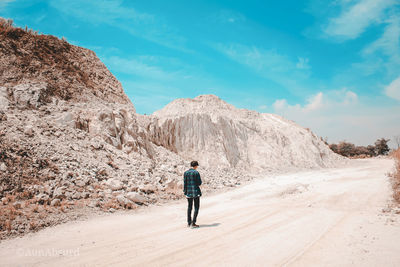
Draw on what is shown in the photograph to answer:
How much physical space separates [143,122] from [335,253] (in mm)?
15593

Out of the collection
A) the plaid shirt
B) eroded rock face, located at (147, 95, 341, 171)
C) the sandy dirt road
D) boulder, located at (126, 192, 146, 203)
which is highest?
eroded rock face, located at (147, 95, 341, 171)

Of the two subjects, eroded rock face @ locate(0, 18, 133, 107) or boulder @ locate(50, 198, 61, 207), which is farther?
eroded rock face @ locate(0, 18, 133, 107)

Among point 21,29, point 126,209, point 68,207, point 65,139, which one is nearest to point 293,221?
point 126,209

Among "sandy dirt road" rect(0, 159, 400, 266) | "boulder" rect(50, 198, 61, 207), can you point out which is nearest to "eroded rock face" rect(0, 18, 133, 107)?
"boulder" rect(50, 198, 61, 207)

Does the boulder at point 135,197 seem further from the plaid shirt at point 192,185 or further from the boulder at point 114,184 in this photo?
the plaid shirt at point 192,185

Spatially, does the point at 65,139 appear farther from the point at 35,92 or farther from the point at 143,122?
the point at 143,122

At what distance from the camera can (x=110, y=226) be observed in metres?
5.36

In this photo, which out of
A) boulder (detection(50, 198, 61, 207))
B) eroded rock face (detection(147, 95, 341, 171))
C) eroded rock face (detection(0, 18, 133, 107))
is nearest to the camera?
boulder (detection(50, 198, 61, 207))

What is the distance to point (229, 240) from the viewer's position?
4.16 meters

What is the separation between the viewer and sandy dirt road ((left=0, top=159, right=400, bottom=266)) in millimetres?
3413

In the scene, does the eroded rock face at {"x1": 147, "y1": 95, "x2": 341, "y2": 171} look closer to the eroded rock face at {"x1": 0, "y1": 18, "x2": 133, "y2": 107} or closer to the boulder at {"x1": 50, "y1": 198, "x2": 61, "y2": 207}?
the eroded rock face at {"x1": 0, "y1": 18, "x2": 133, "y2": 107}

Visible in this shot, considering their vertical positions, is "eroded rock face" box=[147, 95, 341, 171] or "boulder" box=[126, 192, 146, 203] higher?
"eroded rock face" box=[147, 95, 341, 171]

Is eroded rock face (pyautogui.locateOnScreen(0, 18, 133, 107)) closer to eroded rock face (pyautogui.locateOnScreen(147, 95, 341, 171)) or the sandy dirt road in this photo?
eroded rock face (pyautogui.locateOnScreen(147, 95, 341, 171))

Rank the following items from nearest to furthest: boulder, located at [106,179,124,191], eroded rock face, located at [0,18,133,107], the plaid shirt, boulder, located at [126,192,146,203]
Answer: the plaid shirt, boulder, located at [126,192,146,203], boulder, located at [106,179,124,191], eroded rock face, located at [0,18,133,107]
